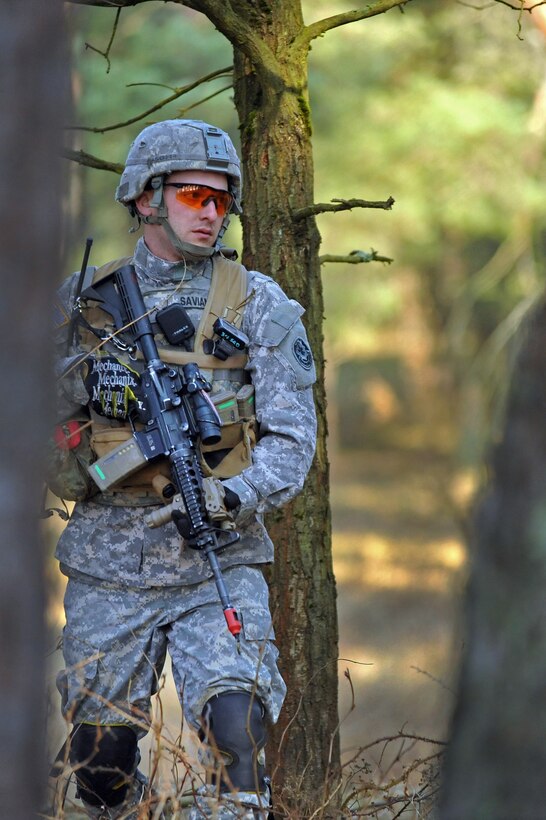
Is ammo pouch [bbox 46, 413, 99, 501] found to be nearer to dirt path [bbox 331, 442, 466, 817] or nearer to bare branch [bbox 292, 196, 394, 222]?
bare branch [bbox 292, 196, 394, 222]

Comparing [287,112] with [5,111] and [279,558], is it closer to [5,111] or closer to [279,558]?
[279,558]

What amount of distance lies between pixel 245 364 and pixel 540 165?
12714mm

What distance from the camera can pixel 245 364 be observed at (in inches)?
164

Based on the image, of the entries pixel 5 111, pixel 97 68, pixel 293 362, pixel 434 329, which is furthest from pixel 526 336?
pixel 434 329

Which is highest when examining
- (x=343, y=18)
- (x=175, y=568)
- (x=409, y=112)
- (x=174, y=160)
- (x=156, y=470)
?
(x=409, y=112)

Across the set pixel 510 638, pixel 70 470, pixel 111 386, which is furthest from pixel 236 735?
pixel 510 638

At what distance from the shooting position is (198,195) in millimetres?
4254

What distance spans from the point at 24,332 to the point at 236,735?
6.29ft

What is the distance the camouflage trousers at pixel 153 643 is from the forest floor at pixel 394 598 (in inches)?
83.8

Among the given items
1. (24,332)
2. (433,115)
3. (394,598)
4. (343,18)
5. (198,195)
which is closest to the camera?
(24,332)

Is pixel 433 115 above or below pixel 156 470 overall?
above

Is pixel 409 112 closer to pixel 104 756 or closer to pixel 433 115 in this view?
pixel 433 115

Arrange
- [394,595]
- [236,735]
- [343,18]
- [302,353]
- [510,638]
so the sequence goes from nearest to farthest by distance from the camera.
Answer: [510,638]
[236,735]
[302,353]
[343,18]
[394,595]

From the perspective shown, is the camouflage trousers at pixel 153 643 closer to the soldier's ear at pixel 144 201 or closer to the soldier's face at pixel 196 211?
the soldier's face at pixel 196 211
